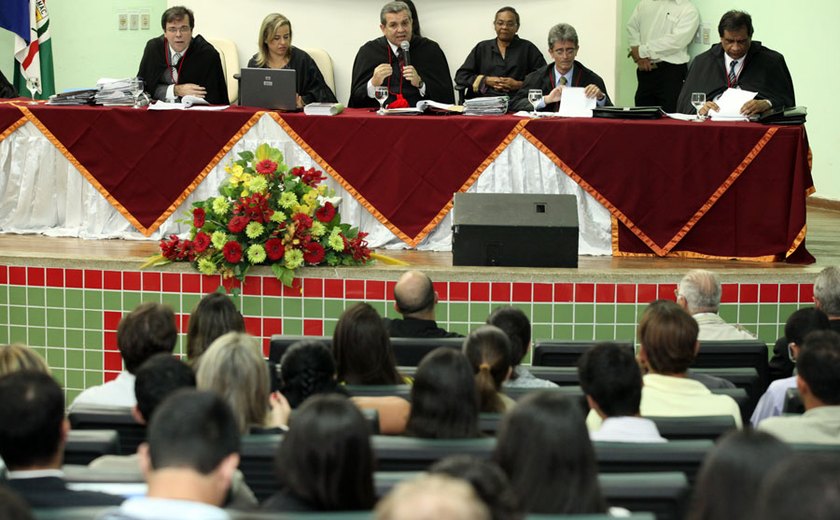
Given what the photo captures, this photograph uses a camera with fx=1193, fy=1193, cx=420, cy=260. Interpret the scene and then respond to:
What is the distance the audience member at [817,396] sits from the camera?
9.07ft

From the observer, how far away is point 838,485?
133 centimetres

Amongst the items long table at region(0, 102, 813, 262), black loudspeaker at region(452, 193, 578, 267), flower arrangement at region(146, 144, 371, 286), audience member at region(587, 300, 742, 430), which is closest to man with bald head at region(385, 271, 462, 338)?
audience member at region(587, 300, 742, 430)

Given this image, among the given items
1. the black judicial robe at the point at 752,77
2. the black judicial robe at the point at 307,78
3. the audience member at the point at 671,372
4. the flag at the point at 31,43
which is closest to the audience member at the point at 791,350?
the audience member at the point at 671,372

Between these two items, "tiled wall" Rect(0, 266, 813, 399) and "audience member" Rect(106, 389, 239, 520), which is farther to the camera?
"tiled wall" Rect(0, 266, 813, 399)

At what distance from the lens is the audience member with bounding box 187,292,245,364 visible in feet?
11.8

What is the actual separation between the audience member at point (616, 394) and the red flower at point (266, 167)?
9.55ft

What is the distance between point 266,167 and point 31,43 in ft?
14.9

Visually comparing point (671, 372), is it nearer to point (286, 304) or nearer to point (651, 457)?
point (651, 457)

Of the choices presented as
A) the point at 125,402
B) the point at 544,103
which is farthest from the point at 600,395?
the point at 544,103

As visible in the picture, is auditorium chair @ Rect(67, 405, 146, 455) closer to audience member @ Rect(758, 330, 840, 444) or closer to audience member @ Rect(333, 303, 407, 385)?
audience member @ Rect(333, 303, 407, 385)

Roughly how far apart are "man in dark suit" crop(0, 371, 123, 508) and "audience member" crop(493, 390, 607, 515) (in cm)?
76

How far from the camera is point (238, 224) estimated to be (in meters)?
5.36

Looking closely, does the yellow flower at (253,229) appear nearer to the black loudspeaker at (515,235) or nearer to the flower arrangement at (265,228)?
the flower arrangement at (265,228)

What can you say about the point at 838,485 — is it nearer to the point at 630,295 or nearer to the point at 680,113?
the point at 630,295
